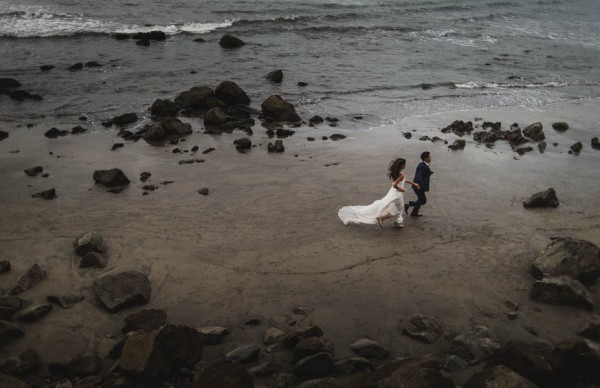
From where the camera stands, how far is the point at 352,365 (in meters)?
7.74

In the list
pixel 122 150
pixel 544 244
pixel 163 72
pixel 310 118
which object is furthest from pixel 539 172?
pixel 163 72

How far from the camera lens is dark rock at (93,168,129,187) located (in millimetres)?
14383

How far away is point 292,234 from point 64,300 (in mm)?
5175

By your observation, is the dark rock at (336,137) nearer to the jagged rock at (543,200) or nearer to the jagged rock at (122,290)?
the jagged rock at (543,200)

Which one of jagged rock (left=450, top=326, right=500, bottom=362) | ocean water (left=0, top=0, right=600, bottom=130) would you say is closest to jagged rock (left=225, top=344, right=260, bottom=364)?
jagged rock (left=450, top=326, right=500, bottom=362)

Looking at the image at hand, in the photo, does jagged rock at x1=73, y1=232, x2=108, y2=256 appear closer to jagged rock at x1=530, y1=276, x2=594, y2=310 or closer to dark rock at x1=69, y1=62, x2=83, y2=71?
jagged rock at x1=530, y1=276, x2=594, y2=310

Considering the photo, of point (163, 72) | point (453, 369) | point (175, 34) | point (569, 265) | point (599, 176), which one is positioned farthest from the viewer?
point (175, 34)

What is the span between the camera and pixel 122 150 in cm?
1727

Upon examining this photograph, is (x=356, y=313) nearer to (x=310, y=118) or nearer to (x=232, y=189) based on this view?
(x=232, y=189)

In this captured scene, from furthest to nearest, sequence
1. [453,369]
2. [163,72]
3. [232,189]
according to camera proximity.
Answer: [163,72], [232,189], [453,369]

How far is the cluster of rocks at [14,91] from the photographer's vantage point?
22266 mm

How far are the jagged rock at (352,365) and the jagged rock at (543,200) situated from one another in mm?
8551

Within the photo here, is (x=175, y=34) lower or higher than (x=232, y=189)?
higher

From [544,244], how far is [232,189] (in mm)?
8309
